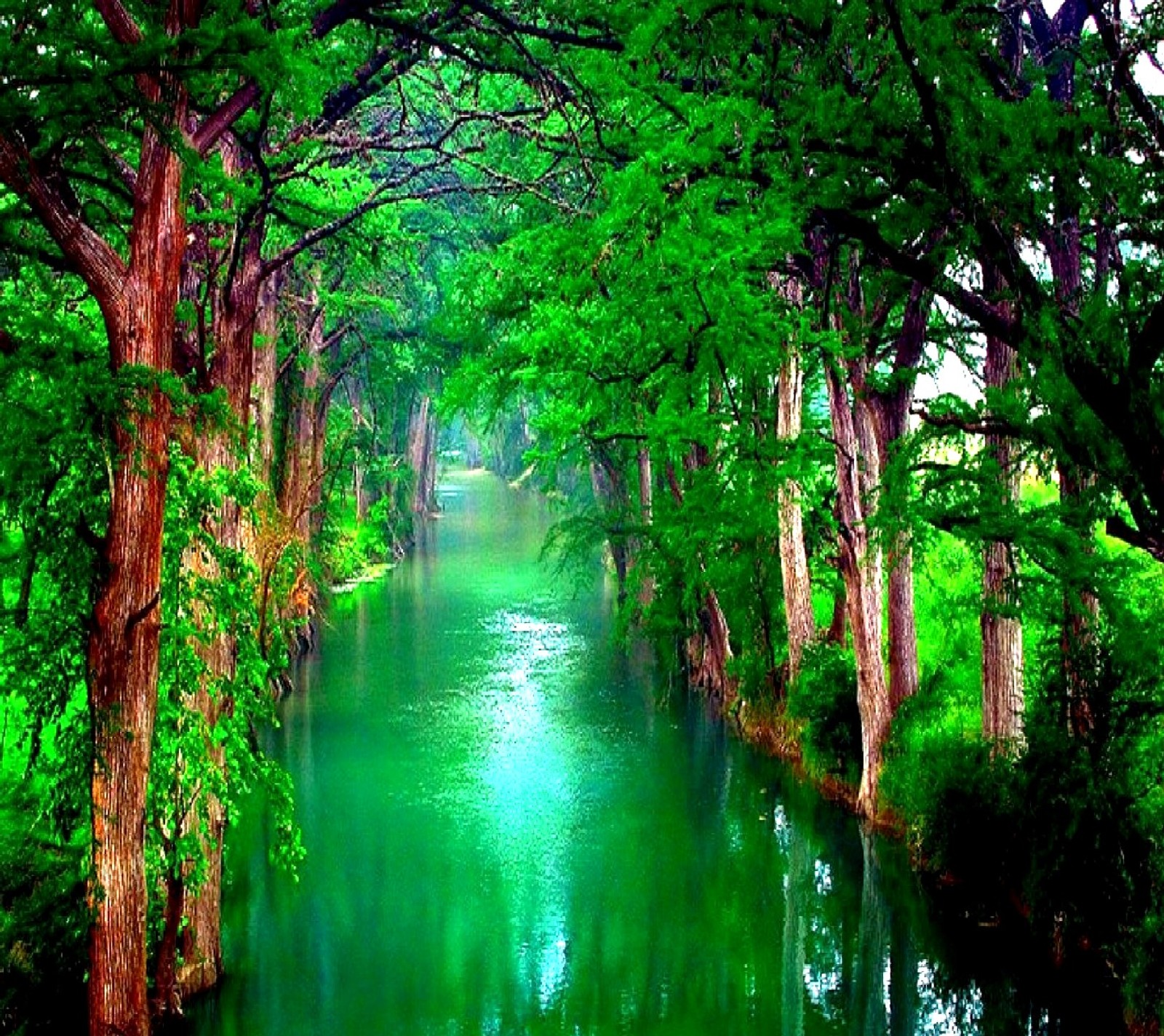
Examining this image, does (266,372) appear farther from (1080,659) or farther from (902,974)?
(1080,659)

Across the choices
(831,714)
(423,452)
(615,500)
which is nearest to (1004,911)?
(831,714)

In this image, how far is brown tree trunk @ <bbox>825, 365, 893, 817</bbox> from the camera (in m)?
13.3

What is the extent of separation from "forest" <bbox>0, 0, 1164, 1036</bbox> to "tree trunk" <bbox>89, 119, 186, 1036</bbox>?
0.02 metres

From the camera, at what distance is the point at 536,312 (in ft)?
45.9

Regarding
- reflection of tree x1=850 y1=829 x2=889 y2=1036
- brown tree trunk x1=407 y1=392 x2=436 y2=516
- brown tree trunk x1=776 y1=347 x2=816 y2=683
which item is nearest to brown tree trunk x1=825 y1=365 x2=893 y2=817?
Answer: reflection of tree x1=850 y1=829 x2=889 y2=1036

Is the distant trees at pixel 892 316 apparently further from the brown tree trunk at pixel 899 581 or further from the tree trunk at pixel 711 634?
the tree trunk at pixel 711 634

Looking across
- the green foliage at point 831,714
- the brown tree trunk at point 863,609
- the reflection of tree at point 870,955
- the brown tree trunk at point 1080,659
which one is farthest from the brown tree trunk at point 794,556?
the brown tree trunk at point 1080,659

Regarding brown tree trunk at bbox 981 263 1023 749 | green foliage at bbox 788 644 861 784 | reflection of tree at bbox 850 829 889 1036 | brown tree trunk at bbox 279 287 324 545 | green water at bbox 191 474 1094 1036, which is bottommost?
reflection of tree at bbox 850 829 889 1036

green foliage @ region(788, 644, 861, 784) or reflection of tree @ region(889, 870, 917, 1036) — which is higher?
green foliage @ region(788, 644, 861, 784)

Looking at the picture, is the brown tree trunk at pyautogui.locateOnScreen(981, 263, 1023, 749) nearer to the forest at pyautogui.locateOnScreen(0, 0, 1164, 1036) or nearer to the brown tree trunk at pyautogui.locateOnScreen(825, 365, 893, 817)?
the forest at pyautogui.locateOnScreen(0, 0, 1164, 1036)

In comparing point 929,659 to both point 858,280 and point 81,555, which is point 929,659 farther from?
point 81,555

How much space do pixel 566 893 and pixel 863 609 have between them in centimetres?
466

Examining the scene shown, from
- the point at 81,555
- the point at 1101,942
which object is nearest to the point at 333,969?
the point at 81,555

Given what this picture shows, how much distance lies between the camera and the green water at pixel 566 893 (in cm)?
966
